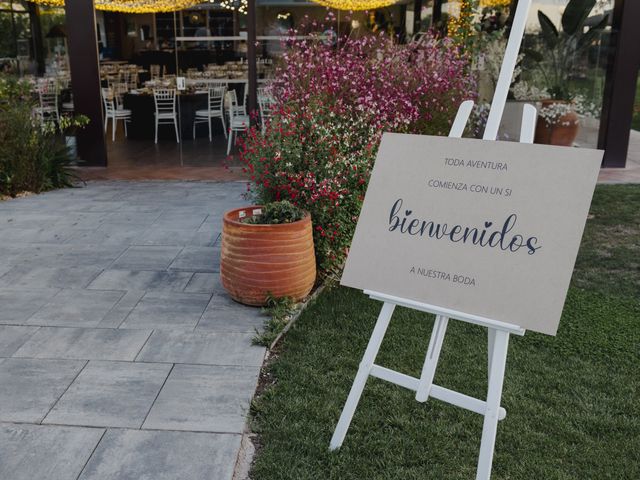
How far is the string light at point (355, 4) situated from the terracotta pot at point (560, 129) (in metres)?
→ 2.78

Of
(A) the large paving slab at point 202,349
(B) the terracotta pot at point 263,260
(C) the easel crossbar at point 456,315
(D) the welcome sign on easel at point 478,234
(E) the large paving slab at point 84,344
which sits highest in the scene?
(D) the welcome sign on easel at point 478,234

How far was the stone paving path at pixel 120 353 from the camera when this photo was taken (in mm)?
2539

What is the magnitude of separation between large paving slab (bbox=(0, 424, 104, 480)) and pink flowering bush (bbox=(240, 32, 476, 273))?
6.87 ft

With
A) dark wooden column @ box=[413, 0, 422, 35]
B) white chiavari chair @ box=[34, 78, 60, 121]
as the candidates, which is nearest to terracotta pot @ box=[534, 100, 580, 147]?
dark wooden column @ box=[413, 0, 422, 35]

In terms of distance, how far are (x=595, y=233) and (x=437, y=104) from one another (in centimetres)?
184

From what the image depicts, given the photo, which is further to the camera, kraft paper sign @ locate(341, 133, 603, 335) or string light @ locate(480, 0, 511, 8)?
string light @ locate(480, 0, 511, 8)

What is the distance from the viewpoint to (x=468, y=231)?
221 centimetres

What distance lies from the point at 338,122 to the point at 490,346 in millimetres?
2690

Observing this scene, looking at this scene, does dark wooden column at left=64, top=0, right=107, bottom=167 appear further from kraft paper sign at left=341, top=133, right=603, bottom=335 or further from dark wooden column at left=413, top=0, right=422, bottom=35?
kraft paper sign at left=341, top=133, right=603, bottom=335

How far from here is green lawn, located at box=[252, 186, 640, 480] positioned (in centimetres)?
251

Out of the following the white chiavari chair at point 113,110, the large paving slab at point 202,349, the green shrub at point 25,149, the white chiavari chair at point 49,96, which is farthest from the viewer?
the white chiavari chair at point 113,110

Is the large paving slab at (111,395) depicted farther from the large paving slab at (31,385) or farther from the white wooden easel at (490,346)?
the white wooden easel at (490,346)

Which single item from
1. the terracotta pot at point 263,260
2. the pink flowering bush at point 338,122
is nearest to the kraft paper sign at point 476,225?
the terracotta pot at point 263,260

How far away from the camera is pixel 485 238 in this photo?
2.18 metres
